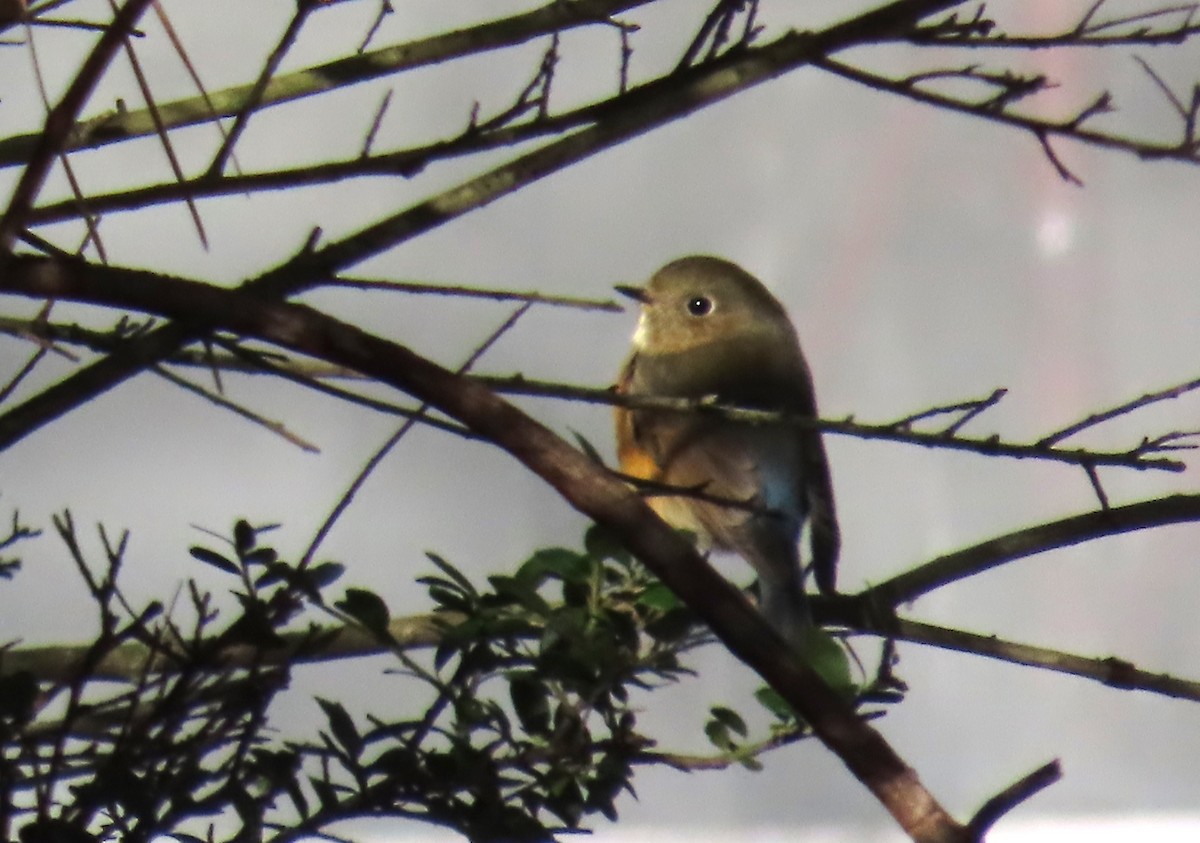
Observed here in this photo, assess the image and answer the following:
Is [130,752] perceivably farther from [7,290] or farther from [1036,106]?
[1036,106]

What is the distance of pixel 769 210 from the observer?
2.55m

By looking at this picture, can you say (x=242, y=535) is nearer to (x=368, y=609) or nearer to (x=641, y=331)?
(x=368, y=609)

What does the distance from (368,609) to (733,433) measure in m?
1.14

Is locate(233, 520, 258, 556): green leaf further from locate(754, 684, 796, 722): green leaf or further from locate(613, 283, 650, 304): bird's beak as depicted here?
locate(613, 283, 650, 304): bird's beak

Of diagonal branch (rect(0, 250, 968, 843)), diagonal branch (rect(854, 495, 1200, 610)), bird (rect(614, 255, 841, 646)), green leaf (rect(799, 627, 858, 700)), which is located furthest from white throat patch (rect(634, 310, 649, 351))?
diagonal branch (rect(0, 250, 968, 843))

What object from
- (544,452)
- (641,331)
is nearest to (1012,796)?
(544,452)

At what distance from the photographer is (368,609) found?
114 cm

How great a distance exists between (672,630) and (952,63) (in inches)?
62.0

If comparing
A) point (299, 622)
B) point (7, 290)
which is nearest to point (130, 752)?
point (7, 290)

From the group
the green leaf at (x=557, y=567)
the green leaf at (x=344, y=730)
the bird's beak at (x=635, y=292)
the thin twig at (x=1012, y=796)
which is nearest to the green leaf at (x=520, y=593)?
the green leaf at (x=557, y=567)

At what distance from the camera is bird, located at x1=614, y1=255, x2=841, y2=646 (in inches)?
77.5

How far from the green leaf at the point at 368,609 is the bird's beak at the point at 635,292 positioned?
1.43 meters

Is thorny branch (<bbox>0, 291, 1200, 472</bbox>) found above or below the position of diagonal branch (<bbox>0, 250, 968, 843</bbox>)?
above

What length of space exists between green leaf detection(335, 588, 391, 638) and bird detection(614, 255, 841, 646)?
1.19 ft
